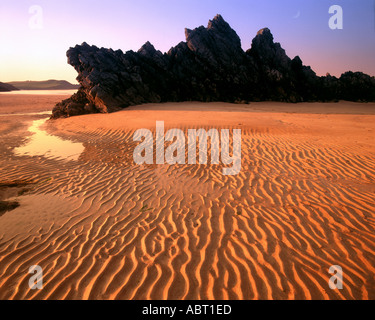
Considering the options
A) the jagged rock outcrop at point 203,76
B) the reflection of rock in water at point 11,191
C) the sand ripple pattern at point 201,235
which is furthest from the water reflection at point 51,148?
the jagged rock outcrop at point 203,76

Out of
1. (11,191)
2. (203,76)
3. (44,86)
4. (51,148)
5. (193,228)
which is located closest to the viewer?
(193,228)

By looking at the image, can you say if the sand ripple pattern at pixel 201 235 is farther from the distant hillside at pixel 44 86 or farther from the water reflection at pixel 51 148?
the distant hillside at pixel 44 86

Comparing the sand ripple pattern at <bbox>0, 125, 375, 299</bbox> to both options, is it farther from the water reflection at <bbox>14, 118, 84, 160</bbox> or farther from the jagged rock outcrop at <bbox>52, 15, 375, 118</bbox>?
the jagged rock outcrop at <bbox>52, 15, 375, 118</bbox>

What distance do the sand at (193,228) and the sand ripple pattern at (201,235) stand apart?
0.02 metres

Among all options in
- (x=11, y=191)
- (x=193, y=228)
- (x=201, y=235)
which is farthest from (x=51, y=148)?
(x=201, y=235)

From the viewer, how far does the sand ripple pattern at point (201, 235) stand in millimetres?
3104

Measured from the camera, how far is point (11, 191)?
19.9 ft

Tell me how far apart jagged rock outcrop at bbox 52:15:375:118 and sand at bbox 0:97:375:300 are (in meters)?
13.8

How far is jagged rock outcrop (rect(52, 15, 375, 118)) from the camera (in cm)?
2039

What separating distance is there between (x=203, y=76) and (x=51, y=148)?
783 inches

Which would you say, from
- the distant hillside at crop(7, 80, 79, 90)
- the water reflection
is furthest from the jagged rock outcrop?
the distant hillside at crop(7, 80, 79, 90)

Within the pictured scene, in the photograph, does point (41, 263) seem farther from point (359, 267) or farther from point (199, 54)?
point (199, 54)

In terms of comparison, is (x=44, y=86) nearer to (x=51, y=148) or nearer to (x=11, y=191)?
(x=51, y=148)
